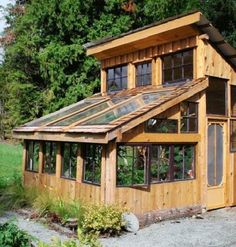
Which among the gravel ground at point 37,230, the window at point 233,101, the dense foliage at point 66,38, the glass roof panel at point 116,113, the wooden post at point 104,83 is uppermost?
the dense foliage at point 66,38

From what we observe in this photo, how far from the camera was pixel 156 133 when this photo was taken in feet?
32.4

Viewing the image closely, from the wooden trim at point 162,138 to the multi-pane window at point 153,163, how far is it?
0.14 meters

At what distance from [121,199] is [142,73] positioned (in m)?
4.93

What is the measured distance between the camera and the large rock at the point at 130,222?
8.90 metres

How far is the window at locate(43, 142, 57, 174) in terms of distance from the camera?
1183 cm

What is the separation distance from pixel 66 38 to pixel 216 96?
40.9 feet

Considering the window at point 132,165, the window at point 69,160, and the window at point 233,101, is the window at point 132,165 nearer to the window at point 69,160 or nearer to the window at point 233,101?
the window at point 69,160

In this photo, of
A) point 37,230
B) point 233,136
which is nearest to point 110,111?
point 37,230

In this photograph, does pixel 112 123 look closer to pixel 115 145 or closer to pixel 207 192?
pixel 115 145

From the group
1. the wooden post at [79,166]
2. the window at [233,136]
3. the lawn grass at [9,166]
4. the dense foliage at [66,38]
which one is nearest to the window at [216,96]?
the window at [233,136]

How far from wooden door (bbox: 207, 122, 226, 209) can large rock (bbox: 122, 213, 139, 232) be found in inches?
122

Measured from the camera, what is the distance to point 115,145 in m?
9.18

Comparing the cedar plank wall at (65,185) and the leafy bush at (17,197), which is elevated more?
the cedar plank wall at (65,185)

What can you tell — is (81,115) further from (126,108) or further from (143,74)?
(143,74)
